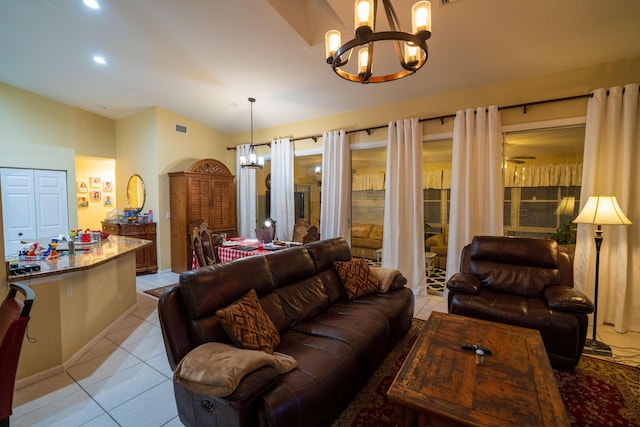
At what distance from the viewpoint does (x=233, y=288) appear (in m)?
2.08

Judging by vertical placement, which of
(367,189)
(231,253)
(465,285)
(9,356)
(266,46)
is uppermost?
(266,46)

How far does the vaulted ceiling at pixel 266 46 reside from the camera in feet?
9.27

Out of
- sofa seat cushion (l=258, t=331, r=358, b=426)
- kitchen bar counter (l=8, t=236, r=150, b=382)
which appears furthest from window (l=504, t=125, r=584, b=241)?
kitchen bar counter (l=8, t=236, r=150, b=382)

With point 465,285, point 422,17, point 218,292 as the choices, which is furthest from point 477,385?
point 422,17

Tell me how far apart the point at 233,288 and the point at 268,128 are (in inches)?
185

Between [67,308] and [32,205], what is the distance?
417 cm

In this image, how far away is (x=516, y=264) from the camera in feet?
10.4

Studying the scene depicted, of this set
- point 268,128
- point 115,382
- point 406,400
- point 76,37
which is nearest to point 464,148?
point 406,400

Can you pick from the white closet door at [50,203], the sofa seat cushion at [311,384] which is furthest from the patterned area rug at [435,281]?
the white closet door at [50,203]

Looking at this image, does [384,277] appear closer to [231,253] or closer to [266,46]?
[231,253]

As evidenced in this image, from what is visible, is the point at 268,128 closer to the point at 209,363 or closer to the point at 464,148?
the point at 464,148

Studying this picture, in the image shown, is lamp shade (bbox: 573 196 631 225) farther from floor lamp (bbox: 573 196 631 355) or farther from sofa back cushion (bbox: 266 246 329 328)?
sofa back cushion (bbox: 266 246 329 328)

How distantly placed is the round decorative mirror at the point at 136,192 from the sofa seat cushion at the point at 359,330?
5042 millimetres

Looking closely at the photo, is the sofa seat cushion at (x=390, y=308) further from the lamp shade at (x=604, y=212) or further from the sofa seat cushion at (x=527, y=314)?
the lamp shade at (x=604, y=212)
